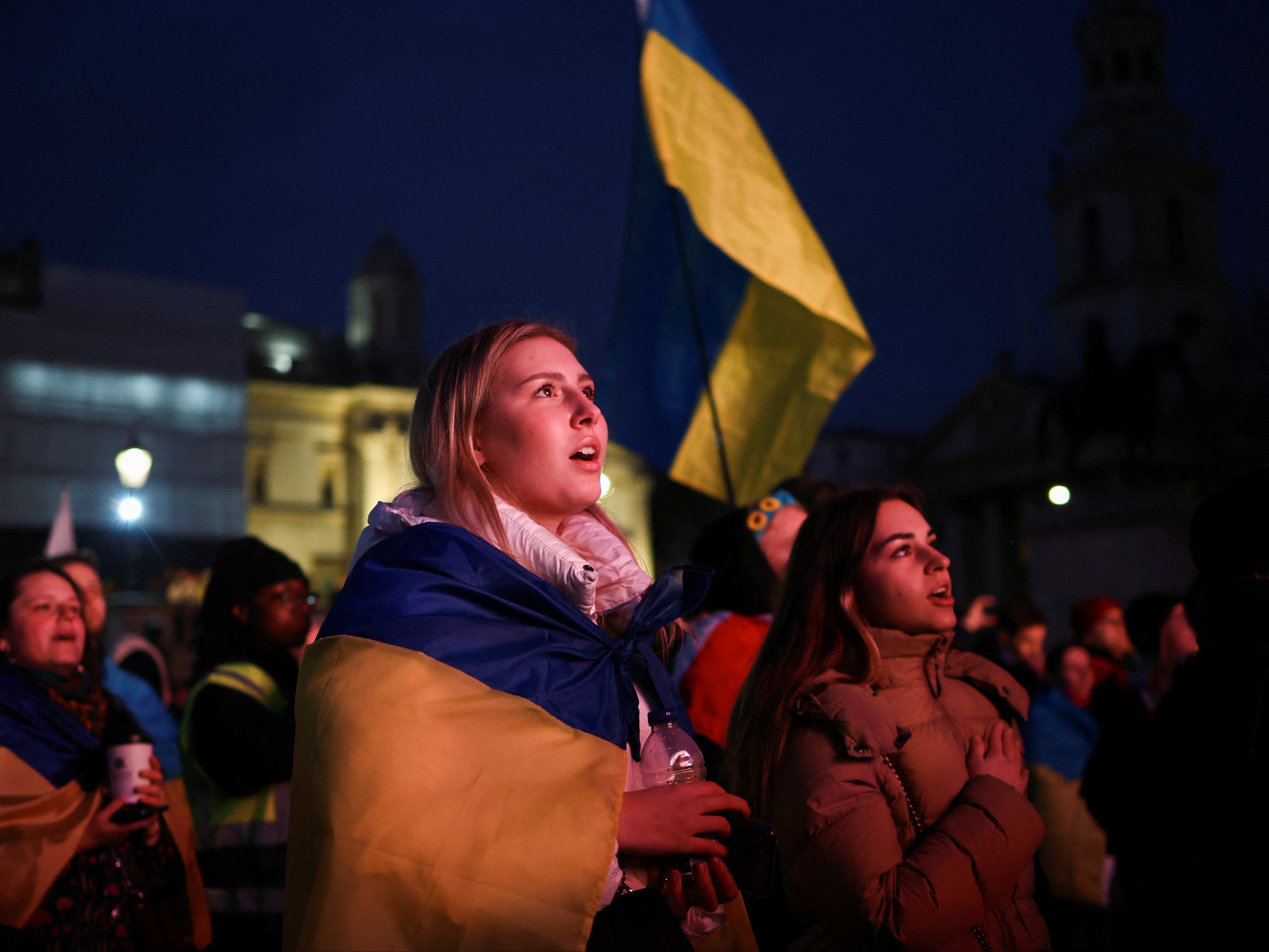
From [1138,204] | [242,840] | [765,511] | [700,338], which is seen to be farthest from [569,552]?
[1138,204]

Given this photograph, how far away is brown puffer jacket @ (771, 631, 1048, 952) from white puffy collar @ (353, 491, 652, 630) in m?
0.68

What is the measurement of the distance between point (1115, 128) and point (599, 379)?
51.9 meters

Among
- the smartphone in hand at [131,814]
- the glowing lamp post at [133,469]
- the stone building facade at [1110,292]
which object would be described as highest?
the stone building facade at [1110,292]

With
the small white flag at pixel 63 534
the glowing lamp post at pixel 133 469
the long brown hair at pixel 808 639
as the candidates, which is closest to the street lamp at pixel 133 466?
the glowing lamp post at pixel 133 469

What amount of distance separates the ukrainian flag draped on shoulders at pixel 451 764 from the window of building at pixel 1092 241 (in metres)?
54.9

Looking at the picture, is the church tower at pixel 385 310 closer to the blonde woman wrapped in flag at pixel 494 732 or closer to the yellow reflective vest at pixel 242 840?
the yellow reflective vest at pixel 242 840

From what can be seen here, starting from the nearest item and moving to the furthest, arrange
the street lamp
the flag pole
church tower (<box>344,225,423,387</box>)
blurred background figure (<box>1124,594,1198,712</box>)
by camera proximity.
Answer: blurred background figure (<box>1124,594,1198,712</box>) → the flag pole → the street lamp → church tower (<box>344,225,423,387</box>)

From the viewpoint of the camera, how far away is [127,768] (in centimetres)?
335

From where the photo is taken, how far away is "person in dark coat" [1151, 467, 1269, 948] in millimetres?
2375

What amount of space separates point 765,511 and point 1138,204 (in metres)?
51.8

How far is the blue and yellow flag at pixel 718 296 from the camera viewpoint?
5391mm

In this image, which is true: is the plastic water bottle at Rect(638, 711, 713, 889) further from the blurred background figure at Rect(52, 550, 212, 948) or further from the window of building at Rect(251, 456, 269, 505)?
the window of building at Rect(251, 456, 269, 505)

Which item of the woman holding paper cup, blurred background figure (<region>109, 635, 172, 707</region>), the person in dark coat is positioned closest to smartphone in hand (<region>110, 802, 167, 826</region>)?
the woman holding paper cup

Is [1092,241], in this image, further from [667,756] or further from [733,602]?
[667,756]
